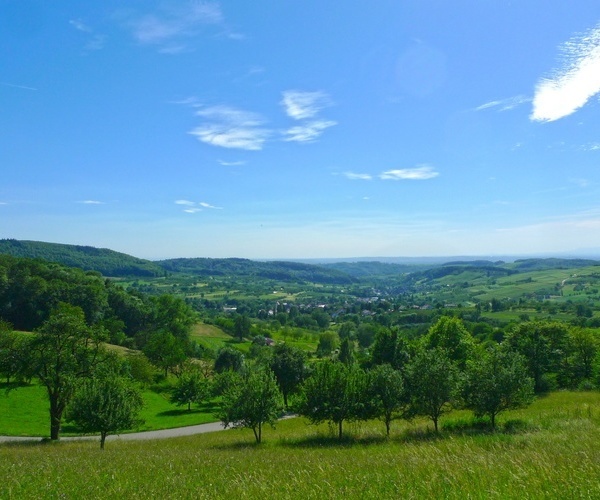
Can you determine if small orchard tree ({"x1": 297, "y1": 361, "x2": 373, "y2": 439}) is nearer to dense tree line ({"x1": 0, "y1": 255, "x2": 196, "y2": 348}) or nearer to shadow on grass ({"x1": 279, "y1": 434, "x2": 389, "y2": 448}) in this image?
shadow on grass ({"x1": 279, "y1": 434, "x2": 389, "y2": 448})

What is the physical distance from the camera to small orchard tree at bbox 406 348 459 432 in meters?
28.2

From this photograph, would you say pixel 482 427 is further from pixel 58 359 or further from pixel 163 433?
pixel 58 359

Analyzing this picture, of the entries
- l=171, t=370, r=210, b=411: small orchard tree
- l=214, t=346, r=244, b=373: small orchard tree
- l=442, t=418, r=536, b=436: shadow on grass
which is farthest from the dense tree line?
l=442, t=418, r=536, b=436: shadow on grass

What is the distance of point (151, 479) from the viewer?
10062mm

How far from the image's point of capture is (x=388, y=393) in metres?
30.0

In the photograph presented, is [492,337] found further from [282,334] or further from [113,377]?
[113,377]

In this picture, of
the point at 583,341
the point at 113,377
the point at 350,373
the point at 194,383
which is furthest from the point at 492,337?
the point at 113,377

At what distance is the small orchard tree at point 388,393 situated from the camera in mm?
29938

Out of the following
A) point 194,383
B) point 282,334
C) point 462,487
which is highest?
point 462,487

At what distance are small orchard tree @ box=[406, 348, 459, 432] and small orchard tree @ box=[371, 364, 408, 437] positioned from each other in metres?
0.85

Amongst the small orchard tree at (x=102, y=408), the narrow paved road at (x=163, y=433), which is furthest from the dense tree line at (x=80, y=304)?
the small orchard tree at (x=102, y=408)

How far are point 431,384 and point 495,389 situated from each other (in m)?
4.07

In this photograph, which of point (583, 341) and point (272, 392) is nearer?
point (272, 392)

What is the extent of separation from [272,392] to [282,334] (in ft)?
424
